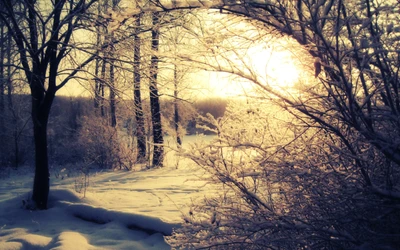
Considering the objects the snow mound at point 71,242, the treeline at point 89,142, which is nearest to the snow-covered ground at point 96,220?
the snow mound at point 71,242

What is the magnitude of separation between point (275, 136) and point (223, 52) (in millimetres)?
991

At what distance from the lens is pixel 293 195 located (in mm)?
2977

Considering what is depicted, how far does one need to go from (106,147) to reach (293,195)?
1171 cm

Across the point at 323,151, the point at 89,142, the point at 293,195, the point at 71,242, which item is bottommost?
the point at 71,242

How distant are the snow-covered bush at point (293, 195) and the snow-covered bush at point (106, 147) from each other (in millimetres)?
10338

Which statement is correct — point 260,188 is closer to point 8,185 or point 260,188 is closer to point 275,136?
point 275,136

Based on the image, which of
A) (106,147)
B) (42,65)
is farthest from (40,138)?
(106,147)

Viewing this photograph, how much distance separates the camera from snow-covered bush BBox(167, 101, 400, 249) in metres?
2.59

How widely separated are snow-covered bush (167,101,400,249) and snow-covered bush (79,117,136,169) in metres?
10.3

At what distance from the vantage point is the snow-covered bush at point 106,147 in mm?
13430

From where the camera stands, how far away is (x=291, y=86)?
8.45ft

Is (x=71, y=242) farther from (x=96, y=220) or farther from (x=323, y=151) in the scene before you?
(x=323, y=151)

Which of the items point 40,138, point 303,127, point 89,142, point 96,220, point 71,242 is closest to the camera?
point 303,127

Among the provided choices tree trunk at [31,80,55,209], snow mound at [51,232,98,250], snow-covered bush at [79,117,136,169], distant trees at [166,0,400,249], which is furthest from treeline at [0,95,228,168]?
distant trees at [166,0,400,249]
